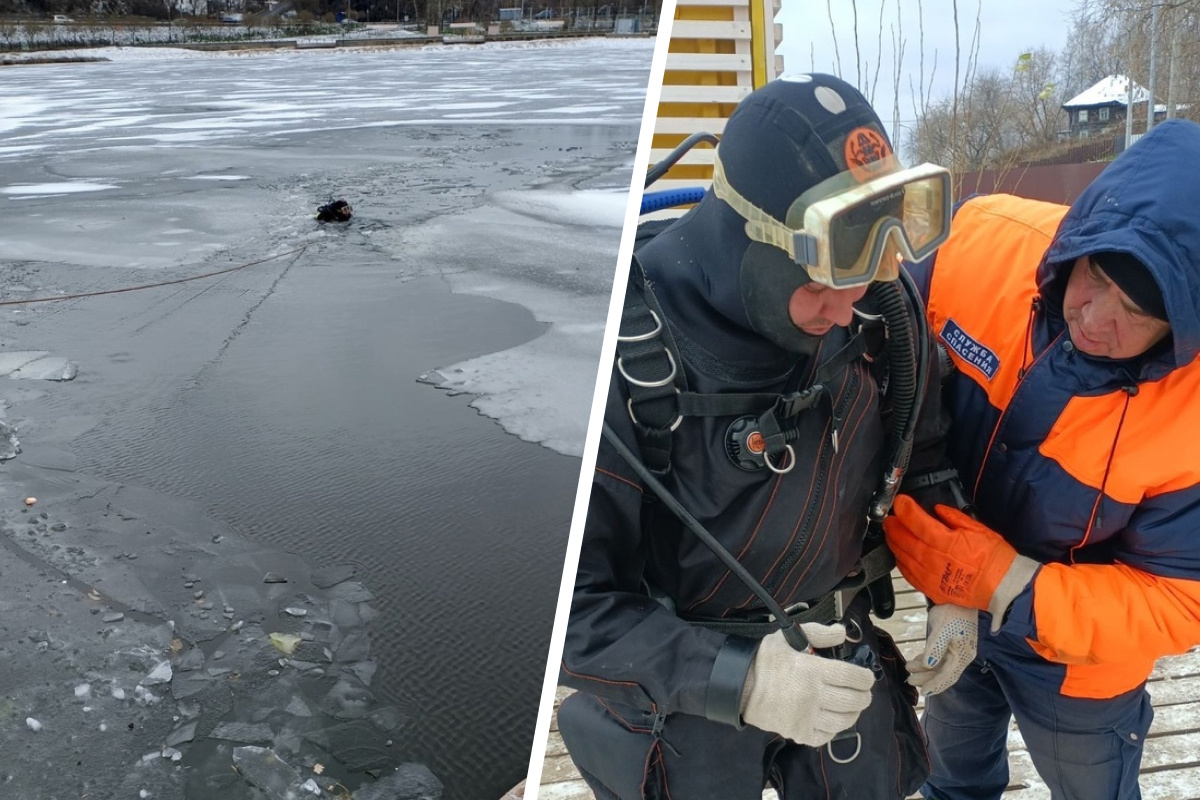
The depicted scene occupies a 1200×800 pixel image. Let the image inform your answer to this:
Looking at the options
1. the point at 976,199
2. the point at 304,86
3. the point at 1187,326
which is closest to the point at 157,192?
the point at 976,199

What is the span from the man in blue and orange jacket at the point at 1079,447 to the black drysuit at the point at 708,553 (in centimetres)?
17

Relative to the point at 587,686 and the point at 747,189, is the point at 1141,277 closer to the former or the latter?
the point at 747,189

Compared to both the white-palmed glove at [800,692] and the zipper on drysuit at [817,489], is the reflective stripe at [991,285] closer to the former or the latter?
the zipper on drysuit at [817,489]

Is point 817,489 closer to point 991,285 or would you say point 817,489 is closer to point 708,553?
point 708,553

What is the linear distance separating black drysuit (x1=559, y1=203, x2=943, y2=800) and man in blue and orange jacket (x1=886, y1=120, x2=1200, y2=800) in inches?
6.6

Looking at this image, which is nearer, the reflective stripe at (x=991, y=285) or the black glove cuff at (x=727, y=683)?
the black glove cuff at (x=727, y=683)

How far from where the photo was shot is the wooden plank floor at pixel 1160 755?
2.15 metres

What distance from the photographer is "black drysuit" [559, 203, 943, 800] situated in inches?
47.6

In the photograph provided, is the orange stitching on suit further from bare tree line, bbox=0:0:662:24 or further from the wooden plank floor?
bare tree line, bbox=0:0:662:24

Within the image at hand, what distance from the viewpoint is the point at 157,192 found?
7.21m

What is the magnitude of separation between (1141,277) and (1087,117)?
8.11 m

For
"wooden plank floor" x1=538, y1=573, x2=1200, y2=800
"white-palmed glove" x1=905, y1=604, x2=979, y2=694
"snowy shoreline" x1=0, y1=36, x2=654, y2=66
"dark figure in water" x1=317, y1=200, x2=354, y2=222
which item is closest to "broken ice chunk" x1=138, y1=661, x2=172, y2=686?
"wooden plank floor" x1=538, y1=573, x2=1200, y2=800

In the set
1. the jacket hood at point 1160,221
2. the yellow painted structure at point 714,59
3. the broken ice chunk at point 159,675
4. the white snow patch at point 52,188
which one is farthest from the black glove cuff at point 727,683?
the white snow patch at point 52,188

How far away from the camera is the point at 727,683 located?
47.1 inches
